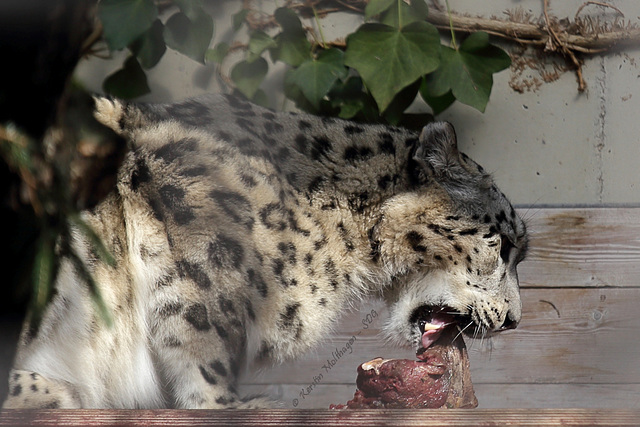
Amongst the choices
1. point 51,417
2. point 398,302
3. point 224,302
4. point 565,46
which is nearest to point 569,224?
point 565,46

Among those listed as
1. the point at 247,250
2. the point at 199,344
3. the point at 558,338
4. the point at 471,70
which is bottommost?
the point at 558,338

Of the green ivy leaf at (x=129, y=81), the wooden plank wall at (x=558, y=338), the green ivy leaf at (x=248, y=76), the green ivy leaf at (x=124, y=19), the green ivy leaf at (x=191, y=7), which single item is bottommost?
the wooden plank wall at (x=558, y=338)

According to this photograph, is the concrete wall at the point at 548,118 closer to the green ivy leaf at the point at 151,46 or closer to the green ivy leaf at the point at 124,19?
the green ivy leaf at the point at 151,46

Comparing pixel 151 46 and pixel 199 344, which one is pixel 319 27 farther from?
pixel 199 344

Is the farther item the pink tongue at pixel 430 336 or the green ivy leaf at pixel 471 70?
the green ivy leaf at pixel 471 70

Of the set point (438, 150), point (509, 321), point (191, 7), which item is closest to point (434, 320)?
point (509, 321)

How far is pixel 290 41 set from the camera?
353 centimetres

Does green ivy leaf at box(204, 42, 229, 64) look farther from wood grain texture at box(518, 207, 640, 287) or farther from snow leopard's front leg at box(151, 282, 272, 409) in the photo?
snow leopard's front leg at box(151, 282, 272, 409)

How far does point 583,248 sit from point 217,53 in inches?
70.9

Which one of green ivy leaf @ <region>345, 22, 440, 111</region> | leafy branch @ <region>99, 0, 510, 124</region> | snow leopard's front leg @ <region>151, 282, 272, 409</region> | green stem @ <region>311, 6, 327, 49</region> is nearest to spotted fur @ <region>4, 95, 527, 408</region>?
snow leopard's front leg @ <region>151, 282, 272, 409</region>

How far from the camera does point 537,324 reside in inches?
140

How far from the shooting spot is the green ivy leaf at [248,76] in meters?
3.52

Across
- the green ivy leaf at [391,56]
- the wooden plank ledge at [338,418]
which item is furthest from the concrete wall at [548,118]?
the wooden plank ledge at [338,418]

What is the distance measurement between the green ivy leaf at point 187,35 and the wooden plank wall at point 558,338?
1.29m
